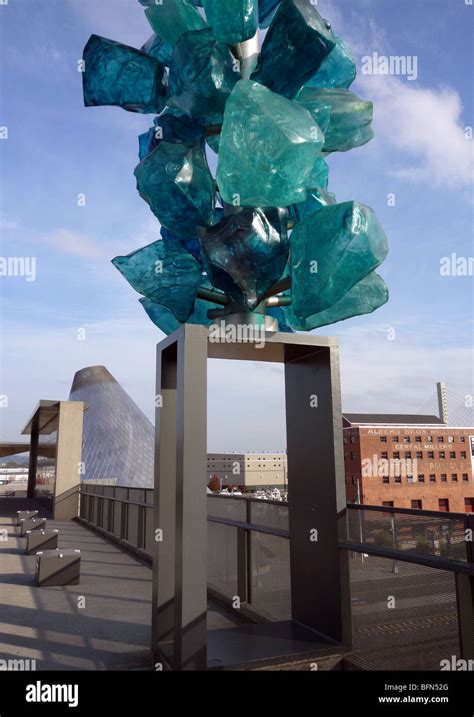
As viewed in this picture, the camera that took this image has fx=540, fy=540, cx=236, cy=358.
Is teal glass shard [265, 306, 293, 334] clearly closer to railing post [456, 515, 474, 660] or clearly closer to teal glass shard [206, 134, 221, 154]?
teal glass shard [206, 134, 221, 154]

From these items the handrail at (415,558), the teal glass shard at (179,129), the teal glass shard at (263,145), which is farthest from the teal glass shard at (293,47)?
the handrail at (415,558)

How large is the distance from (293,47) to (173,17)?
3.90ft

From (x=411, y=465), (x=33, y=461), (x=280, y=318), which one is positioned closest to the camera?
(x=280, y=318)

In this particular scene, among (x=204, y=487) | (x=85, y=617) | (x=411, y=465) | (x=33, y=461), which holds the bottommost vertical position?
(x=411, y=465)

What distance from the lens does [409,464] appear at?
7594cm

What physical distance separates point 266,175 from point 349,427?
74.7 m

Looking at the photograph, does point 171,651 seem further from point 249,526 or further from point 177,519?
point 249,526

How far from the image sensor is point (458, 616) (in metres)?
3.03

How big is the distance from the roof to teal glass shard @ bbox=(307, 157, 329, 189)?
7508 centimetres

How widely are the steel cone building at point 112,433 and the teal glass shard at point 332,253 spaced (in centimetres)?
5005

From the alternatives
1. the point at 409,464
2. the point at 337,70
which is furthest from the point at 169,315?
the point at 409,464

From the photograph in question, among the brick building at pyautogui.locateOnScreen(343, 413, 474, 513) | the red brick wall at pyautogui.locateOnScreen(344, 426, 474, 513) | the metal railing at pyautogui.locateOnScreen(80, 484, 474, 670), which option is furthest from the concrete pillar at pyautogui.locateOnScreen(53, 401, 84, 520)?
the red brick wall at pyautogui.locateOnScreen(344, 426, 474, 513)

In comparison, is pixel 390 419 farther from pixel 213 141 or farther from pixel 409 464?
pixel 213 141
